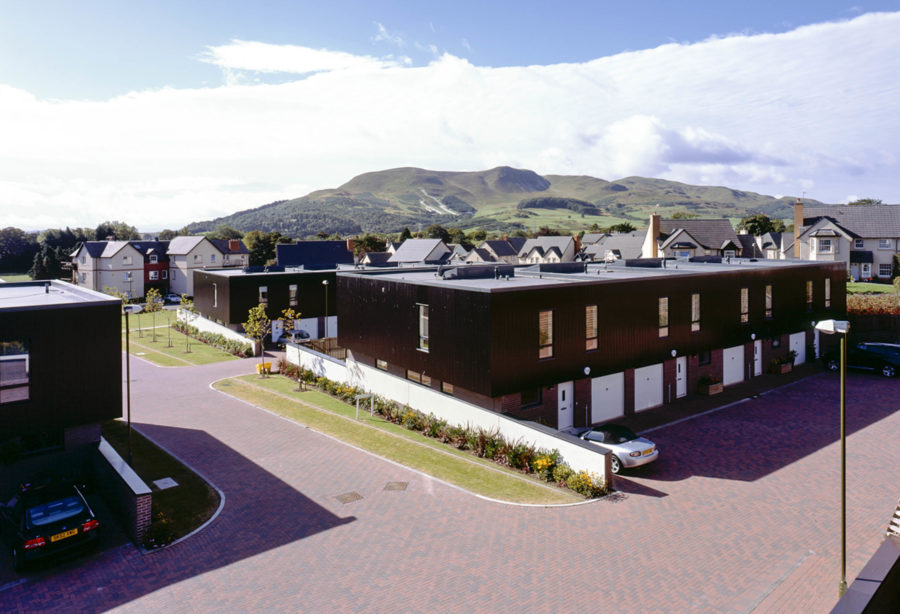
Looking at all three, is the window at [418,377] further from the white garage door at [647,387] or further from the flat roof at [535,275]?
the white garage door at [647,387]

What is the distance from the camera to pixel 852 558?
13.8 meters

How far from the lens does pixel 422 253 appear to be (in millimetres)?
82438

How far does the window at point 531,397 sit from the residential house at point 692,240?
173 feet

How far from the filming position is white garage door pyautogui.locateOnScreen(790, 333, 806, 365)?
119 feet

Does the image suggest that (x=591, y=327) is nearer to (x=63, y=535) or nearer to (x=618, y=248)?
(x=63, y=535)

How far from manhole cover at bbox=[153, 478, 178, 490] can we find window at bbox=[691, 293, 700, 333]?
80.9 feet

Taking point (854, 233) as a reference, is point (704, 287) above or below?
below

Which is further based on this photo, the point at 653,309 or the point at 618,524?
the point at 653,309

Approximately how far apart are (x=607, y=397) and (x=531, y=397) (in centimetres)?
440

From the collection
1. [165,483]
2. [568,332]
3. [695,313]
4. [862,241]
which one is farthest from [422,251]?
[165,483]

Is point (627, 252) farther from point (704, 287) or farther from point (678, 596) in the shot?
point (678, 596)

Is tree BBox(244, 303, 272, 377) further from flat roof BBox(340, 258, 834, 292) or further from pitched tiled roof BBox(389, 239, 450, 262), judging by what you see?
pitched tiled roof BBox(389, 239, 450, 262)

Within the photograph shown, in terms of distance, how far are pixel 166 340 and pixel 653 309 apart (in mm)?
40301

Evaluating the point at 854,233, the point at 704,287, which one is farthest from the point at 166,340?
the point at 854,233
